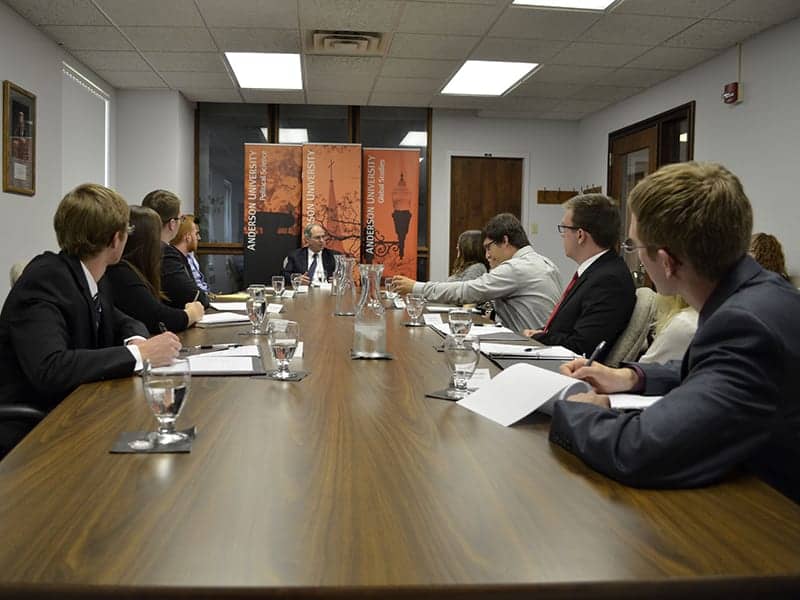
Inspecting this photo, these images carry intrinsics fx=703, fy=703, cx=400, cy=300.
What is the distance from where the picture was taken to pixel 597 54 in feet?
18.6

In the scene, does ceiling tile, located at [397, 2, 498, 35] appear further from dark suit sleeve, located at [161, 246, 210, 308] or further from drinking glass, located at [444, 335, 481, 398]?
drinking glass, located at [444, 335, 481, 398]

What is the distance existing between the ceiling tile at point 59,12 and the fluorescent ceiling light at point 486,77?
2970 millimetres

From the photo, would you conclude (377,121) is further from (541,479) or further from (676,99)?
(541,479)

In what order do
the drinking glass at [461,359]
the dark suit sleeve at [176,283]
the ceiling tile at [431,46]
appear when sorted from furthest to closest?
the ceiling tile at [431,46], the dark suit sleeve at [176,283], the drinking glass at [461,359]

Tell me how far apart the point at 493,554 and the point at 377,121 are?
785cm

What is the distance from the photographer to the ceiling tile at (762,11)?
14.6 feet

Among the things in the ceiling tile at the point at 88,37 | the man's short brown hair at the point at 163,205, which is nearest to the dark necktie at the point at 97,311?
the man's short brown hair at the point at 163,205

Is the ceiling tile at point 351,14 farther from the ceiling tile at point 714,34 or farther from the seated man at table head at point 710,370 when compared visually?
the seated man at table head at point 710,370

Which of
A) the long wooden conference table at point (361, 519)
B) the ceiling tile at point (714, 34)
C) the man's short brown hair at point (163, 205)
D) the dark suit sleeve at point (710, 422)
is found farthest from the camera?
the ceiling tile at point (714, 34)

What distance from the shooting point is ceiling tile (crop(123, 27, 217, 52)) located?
5.23m

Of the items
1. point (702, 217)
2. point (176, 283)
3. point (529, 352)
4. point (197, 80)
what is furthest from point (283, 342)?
point (197, 80)

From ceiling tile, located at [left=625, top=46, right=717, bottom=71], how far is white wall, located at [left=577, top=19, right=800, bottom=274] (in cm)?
10

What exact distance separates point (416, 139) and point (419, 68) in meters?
2.17

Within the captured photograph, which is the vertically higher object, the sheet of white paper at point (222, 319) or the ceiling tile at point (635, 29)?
the ceiling tile at point (635, 29)
